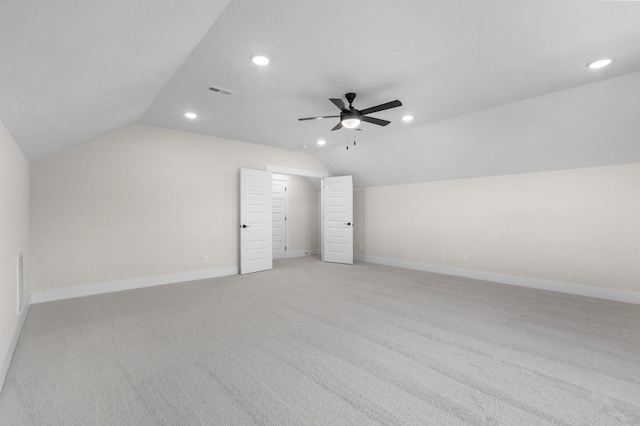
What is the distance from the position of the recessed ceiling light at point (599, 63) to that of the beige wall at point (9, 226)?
5434 millimetres

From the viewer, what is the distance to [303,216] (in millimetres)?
8539

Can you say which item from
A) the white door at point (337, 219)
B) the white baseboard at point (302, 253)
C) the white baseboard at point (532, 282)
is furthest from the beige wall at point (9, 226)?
the white baseboard at point (532, 282)

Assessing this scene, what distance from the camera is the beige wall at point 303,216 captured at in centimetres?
831

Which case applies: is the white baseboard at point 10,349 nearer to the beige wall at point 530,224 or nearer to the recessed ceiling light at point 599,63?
the recessed ceiling light at point 599,63

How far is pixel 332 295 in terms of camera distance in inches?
169

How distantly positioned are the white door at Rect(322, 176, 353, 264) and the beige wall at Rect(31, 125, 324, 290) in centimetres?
210

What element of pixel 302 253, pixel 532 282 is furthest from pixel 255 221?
pixel 532 282

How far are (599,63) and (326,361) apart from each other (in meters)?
3.95

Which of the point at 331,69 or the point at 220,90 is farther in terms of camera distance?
the point at 220,90

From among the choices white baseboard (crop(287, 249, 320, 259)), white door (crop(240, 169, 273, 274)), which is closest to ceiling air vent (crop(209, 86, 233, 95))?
white door (crop(240, 169, 273, 274))

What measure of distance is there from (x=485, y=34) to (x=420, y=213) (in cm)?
430

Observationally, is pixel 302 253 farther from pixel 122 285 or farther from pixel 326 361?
pixel 326 361

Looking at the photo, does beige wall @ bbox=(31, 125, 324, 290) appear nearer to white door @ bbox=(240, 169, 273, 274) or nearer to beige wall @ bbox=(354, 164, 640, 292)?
white door @ bbox=(240, 169, 273, 274)


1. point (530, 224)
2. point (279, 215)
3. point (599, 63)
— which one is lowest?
point (530, 224)
